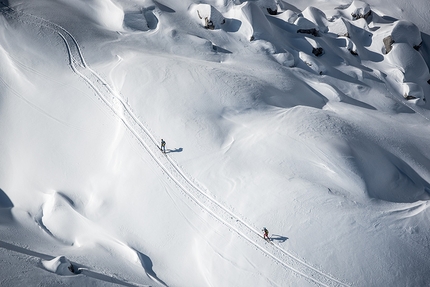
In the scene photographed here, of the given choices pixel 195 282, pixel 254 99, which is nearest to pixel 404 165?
pixel 254 99

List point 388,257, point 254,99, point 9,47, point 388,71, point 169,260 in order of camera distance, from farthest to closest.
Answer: point 388,71, point 9,47, point 254,99, point 169,260, point 388,257

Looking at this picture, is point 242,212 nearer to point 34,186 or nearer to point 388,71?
point 34,186

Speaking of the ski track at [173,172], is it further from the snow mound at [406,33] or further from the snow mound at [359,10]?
the snow mound at [359,10]

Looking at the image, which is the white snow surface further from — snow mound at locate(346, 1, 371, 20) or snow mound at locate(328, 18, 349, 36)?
snow mound at locate(346, 1, 371, 20)

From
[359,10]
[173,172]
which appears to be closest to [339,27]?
[359,10]

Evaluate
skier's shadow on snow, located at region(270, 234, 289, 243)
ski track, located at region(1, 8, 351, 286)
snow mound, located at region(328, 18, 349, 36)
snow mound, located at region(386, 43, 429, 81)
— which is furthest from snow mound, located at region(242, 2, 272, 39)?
skier's shadow on snow, located at region(270, 234, 289, 243)

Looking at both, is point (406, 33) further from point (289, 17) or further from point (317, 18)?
point (289, 17)

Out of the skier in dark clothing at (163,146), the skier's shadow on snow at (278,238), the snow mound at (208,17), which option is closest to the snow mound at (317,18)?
the snow mound at (208,17)
